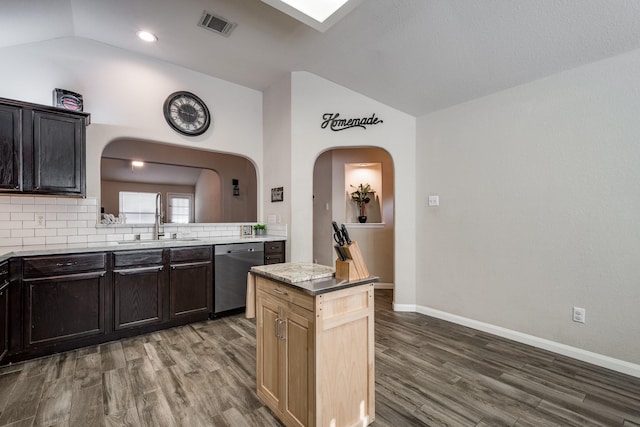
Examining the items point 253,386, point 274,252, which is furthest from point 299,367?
point 274,252

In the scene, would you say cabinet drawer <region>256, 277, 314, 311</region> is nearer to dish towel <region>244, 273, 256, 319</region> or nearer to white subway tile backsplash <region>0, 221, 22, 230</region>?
dish towel <region>244, 273, 256, 319</region>

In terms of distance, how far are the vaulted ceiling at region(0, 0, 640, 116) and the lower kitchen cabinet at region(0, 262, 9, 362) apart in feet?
6.84

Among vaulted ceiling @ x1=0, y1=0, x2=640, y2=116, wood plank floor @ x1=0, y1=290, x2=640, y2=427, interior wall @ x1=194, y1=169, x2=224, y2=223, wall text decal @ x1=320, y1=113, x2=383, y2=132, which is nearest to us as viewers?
wood plank floor @ x1=0, y1=290, x2=640, y2=427

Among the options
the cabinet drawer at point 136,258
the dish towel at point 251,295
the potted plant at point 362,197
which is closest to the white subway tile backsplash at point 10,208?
the cabinet drawer at point 136,258

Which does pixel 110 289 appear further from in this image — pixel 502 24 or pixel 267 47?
pixel 502 24

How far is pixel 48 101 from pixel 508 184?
190 inches

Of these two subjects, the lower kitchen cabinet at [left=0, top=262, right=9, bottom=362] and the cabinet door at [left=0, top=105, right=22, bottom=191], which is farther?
the cabinet door at [left=0, top=105, right=22, bottom=191]

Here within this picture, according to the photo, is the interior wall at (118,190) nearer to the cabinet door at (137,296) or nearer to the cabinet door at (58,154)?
the cabinet door at (58,154)

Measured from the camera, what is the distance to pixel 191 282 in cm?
325

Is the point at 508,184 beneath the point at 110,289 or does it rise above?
above

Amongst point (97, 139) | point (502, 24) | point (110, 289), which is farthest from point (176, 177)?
point (502, 24)

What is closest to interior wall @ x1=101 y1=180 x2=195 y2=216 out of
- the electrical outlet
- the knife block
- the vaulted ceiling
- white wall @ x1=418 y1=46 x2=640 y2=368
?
the vaulted ceiling

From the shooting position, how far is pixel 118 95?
3.32 metres

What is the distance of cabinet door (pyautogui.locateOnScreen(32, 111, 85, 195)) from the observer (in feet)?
8.53
